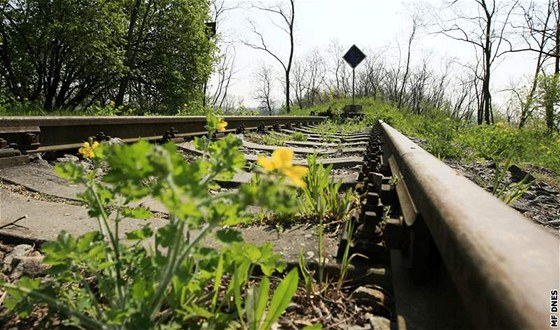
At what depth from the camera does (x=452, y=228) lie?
0.82 metres

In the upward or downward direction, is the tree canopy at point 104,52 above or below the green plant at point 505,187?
above

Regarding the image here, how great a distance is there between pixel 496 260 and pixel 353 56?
1976 cm

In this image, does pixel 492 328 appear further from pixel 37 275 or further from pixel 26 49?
pixel 26 49

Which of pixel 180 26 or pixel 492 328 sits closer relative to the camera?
pixel 492 328

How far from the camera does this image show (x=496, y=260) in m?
0.60

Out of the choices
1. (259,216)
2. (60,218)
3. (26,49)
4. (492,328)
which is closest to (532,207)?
(259,216)

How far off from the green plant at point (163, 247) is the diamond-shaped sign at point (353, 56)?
1880 cm

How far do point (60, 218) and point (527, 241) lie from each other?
86.6 inches

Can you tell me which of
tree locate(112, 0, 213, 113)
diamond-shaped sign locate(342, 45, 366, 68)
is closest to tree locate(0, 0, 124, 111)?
tree locate(112, 0, 213, 113)

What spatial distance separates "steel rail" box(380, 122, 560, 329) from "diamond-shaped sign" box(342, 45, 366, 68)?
18.9 metres

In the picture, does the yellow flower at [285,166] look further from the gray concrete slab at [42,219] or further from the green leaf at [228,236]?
the gray concrete slab at [42,219]

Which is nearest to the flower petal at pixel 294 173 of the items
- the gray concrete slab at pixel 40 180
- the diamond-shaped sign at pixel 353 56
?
the gray concrete slab at pixel 40 180

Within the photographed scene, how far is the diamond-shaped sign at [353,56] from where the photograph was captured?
19109 millimetres

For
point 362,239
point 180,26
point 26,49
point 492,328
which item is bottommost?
point 362,239
